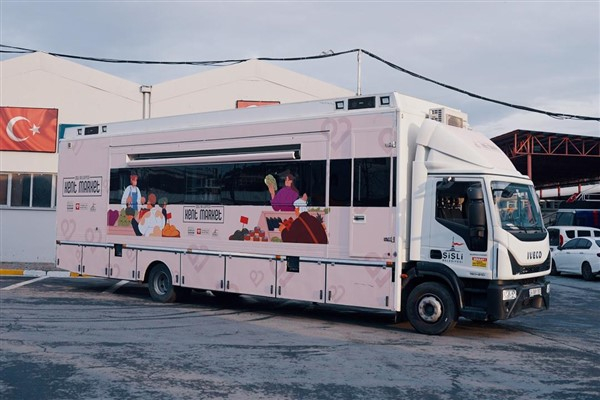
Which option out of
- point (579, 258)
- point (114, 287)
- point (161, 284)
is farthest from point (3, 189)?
point (579, 258)

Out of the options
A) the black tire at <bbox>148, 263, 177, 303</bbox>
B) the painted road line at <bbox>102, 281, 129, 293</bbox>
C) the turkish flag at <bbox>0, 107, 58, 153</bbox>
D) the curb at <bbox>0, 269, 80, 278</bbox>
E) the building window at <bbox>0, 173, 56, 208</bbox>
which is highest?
the turkish flag at <bbox>0, 107, 58, 153</bbox>

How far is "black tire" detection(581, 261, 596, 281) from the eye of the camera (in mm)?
22983

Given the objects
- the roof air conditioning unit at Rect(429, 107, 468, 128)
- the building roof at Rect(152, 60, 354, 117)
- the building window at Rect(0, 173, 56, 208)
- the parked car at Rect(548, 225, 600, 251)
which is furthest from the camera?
the parked car at Rect(548, 225, 600, 251)

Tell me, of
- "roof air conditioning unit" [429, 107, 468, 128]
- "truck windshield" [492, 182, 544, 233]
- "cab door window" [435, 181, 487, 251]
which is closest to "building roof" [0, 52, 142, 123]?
"roof air conditioning unit" [429, 107, 468, 128]

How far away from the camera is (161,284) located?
14312 mm

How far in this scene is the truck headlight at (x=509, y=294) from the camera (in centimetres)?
1018

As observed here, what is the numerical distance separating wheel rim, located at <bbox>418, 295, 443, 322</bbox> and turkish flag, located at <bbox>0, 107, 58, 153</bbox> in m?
17.2

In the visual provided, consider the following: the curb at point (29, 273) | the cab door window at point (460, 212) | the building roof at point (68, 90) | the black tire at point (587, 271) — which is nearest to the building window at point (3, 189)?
the building roof at point (68, 90)

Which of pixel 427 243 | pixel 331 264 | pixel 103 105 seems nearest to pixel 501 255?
pixel 427 243

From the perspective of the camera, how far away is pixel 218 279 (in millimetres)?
13055

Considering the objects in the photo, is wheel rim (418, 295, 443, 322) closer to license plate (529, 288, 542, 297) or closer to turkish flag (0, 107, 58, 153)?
license plate (529, 288, 542, 297)

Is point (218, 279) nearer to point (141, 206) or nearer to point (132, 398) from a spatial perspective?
point (141, 206)

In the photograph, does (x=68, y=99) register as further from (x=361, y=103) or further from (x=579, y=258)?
(x=579, y=258)

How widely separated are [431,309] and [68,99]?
17.6 m
